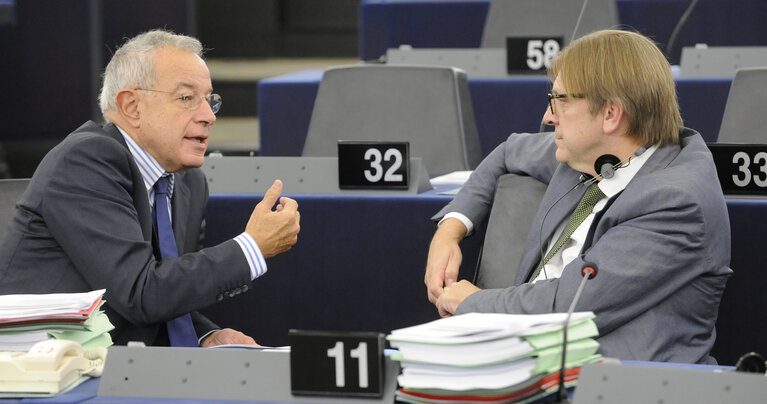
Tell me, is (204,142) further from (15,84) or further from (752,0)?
(15,84)

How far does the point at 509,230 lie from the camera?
2482mm

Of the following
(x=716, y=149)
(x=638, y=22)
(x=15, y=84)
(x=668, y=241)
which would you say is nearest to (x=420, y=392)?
(x=668, y=241)

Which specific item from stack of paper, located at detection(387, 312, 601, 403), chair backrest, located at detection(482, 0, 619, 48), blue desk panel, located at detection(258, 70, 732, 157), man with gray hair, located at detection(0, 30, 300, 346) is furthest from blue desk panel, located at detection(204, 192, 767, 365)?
chair backrest, located at detection(482, 0, 619, 48)

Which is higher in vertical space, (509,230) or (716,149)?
(716,149)

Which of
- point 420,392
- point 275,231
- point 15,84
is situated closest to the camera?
point 420,392

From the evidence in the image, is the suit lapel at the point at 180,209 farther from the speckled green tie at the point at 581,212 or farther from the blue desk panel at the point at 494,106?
the blue desk panel at the point at 494,106

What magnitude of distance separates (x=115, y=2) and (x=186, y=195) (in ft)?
15.4

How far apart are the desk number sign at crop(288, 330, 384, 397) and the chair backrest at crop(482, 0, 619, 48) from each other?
3038mm

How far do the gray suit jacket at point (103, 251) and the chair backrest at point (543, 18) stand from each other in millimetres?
2524

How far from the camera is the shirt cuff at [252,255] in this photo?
85.7 inches

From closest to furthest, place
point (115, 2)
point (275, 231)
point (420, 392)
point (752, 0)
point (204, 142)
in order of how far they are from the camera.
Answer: point (420, 392)
point (275, 231)
point (204, 142)
point (752, 0)
point (115, 2)

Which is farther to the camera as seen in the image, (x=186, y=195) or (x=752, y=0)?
(x=752, y=0)

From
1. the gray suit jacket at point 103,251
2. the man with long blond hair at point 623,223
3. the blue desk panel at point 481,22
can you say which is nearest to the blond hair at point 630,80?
the man with long blond hair at point 623,223

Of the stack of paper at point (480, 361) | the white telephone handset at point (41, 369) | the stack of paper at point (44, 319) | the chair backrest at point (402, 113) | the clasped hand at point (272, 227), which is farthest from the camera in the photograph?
the chair backrest at point (402, 113)
